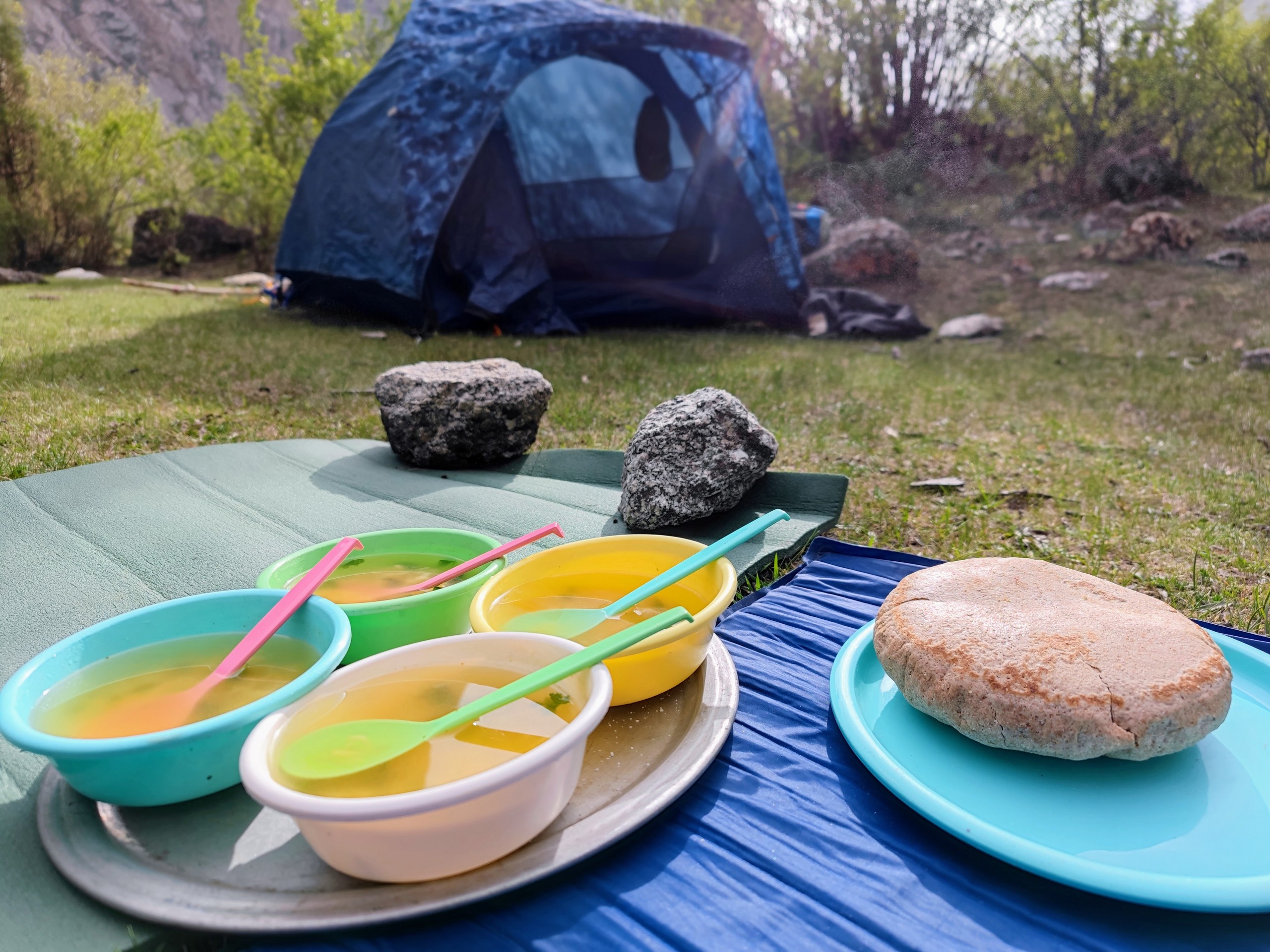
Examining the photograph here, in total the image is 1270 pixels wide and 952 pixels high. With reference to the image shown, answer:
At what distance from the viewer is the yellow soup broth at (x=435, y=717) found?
0.82 meters

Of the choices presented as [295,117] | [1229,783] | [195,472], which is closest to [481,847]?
[1229,783]

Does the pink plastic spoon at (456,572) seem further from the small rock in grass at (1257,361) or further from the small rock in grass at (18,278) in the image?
the small rock in grass at (18,278)

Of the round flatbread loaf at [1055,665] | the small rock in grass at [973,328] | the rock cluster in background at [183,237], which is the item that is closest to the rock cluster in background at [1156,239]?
the small rock in grass at [973,328]

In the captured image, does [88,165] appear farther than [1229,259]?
Yes

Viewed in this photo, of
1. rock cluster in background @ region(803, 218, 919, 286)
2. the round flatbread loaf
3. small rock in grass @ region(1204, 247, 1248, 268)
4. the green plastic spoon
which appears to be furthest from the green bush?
small rock in grass @ region(1204, 247, 1248, 268)

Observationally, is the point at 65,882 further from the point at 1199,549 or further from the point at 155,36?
the point at 155,36

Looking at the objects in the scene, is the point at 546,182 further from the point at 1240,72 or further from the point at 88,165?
the point at 1240,72

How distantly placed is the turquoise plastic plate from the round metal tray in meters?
0.27

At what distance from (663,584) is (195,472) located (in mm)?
1933

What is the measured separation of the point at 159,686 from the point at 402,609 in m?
0.33

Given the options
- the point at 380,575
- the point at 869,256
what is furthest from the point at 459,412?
Result: the point at 869,256

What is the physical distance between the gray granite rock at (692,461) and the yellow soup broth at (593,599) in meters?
0.80

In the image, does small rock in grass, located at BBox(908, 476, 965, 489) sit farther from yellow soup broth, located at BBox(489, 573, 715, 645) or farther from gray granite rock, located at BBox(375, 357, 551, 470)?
yellow soup broth, located at BBox(489, 573, 715, 645)

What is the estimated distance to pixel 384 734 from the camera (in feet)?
2.84
